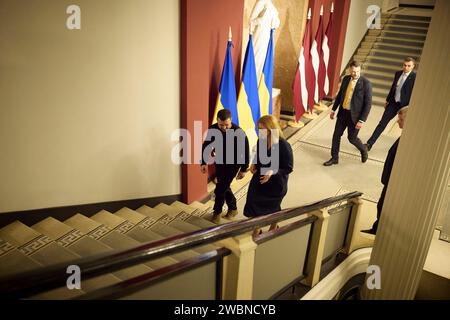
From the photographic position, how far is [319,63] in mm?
7582

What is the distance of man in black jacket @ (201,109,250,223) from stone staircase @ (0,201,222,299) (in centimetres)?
60

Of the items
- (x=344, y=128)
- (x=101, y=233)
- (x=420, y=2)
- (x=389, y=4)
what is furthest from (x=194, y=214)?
(x=420, y=2)

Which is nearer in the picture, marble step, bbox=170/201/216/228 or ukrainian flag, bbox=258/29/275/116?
marble step, bbox=170/201/216/228

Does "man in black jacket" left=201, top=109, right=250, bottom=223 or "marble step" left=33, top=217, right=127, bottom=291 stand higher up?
"man in black jacket" left=201, top=109, right=250, bottom=223

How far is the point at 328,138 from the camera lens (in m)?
6.93

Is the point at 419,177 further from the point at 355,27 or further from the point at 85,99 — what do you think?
the point at 355,27

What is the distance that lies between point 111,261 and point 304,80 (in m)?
6.22

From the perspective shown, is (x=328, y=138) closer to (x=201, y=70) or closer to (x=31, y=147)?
(x=201, y=70)

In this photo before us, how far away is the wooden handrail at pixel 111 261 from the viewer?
4.04 feet

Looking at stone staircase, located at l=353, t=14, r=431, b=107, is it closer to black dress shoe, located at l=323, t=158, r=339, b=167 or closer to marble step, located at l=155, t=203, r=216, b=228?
black dress shoe, located at l=323, t=158, r=339, b=167

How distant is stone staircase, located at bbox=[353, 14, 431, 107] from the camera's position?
947 cm

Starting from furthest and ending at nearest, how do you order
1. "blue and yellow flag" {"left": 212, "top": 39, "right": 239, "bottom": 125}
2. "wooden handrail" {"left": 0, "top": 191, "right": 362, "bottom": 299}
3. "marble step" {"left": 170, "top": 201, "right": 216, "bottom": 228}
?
"blue and yellow flag" {"left": 212, "top": 39, "right": 239, "bottom": 125} → "marble step" {"left": 170, "top": 201, "right": 216, "bottom": 228} → "wooden handrail" {"left": 0, "top": 191, "right": 362, "bottom": 299}

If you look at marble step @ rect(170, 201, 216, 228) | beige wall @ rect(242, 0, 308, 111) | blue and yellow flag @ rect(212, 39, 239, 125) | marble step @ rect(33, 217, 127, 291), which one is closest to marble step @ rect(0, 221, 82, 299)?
marble step @ rect(33, 217, 127, 291)

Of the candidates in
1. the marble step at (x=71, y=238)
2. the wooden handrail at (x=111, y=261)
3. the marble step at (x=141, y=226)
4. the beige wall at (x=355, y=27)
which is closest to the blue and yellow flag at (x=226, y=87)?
the marble step at (x=141, y=226)
